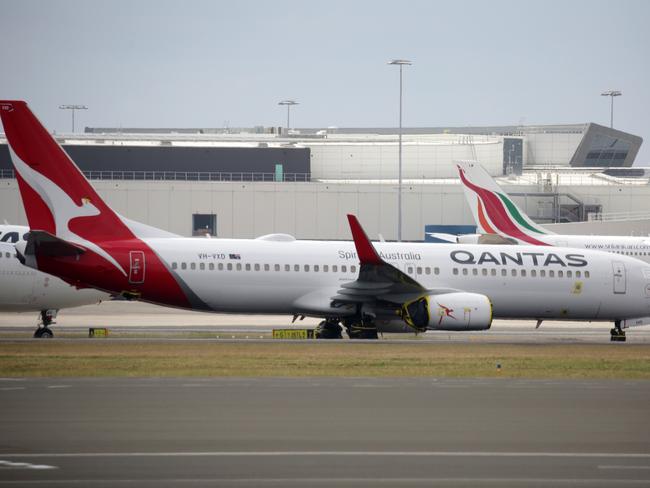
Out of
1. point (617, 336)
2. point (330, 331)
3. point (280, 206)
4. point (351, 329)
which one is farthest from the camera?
point (280, 206)

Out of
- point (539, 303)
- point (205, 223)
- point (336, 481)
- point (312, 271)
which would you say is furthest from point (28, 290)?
point (205, 223)

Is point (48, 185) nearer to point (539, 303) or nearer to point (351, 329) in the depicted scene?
point (351, 329)

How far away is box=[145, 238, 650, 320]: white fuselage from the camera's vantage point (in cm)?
3784

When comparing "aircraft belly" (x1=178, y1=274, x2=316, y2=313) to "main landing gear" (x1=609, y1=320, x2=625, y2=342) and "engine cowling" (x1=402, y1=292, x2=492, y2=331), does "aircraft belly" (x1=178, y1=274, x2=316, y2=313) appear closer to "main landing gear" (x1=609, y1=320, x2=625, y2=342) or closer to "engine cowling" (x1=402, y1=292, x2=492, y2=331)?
"engine cowling" (x1=402, y1=292, x2=492, y2=331)

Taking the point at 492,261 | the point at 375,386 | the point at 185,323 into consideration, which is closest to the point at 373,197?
the point at 185,323

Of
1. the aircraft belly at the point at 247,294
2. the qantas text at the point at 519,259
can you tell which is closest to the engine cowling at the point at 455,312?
the qantas text at the point at 519,259

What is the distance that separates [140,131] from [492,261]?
110m

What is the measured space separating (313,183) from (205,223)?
8697 mm

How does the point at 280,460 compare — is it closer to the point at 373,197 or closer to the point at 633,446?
the point at 633,446

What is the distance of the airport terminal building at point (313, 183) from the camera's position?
81.9 metres

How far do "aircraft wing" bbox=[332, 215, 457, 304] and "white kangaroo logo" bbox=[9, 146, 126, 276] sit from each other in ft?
25.0

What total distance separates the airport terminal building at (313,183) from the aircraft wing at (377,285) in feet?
143

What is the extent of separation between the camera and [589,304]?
4078 cm

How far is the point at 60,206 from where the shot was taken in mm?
36344
